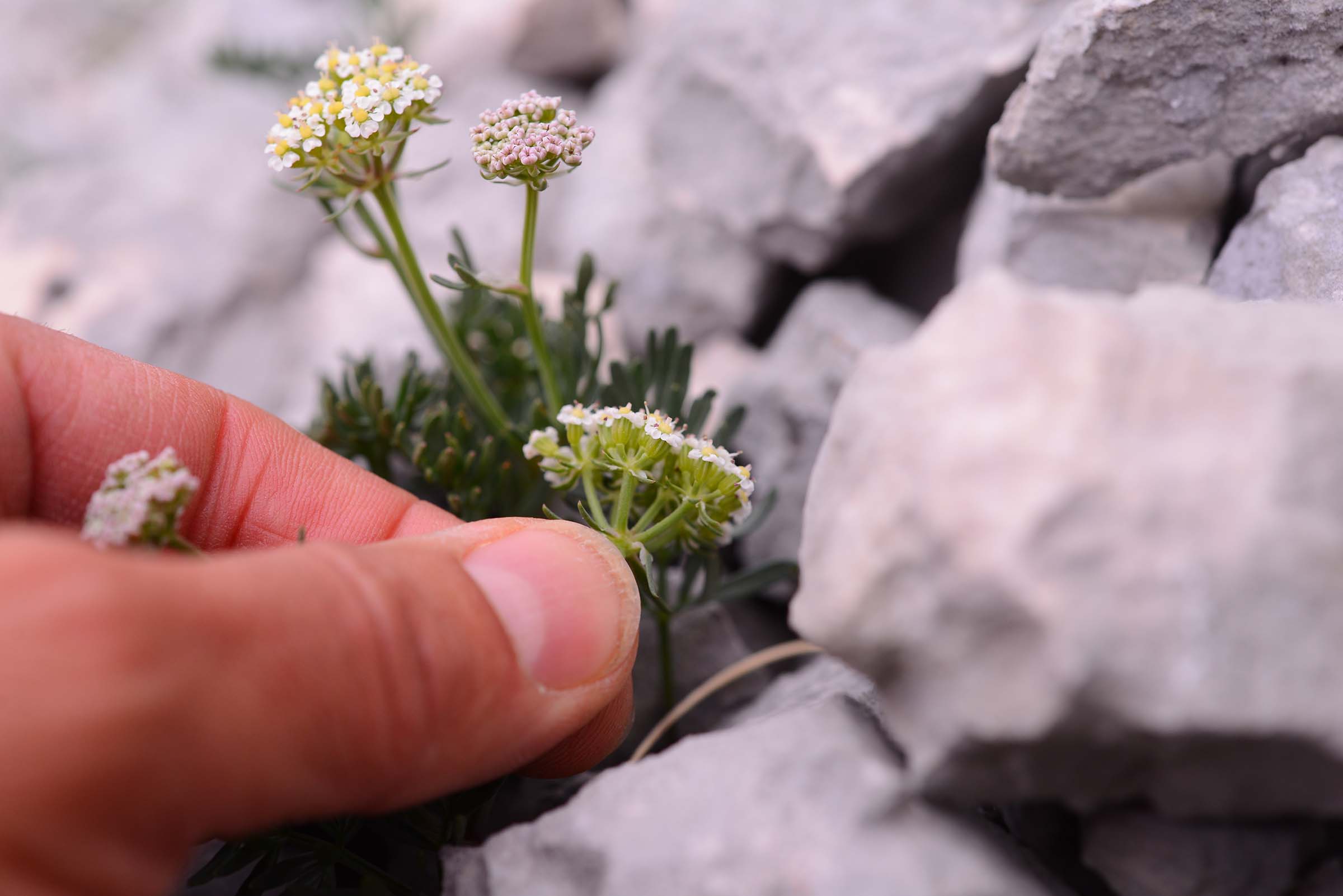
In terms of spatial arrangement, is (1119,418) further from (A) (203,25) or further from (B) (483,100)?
(A) (203,25)

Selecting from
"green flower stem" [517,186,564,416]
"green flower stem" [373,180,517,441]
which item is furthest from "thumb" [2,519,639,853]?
"green flower stem" [373,180,517,441]

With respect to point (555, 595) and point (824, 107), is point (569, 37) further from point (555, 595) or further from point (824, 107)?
point (555, 595)

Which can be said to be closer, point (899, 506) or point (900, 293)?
point (899, 506)

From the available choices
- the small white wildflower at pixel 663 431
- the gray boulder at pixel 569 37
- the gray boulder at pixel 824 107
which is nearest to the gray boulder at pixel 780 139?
the gray boulder at pixel 824 107

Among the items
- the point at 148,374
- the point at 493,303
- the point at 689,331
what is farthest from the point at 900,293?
the point at 148,374

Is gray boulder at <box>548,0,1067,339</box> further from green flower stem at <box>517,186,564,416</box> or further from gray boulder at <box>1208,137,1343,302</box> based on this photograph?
green flower stem at <box>517,186,564,416</box>

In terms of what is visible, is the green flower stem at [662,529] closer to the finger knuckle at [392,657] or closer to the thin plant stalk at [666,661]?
the thin plant stalk at [666,661]

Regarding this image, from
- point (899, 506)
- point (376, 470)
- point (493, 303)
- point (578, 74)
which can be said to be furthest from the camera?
point (578, 74)

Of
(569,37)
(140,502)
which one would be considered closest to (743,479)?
(140,502)
